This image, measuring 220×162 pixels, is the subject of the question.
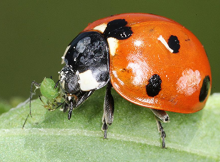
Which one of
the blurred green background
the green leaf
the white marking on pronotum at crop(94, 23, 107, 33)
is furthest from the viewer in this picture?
the blurred green background

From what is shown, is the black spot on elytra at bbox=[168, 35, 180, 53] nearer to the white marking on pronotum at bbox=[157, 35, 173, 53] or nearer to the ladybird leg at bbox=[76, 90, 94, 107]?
the white marking on pronotum at bbox=[157, 35, 173, 53]

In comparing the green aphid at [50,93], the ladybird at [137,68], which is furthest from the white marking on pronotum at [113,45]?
the green aphid at [50,93]

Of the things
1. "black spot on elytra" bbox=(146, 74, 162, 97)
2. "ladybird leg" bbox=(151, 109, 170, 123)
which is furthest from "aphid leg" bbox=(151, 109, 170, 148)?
"black spot on elytra" bbox=(146, 74, 162, 97)

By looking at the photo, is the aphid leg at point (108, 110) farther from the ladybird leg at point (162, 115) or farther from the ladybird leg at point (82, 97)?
the ladybird leg at point (162, 115)

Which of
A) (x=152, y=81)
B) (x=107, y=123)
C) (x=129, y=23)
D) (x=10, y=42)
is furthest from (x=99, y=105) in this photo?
(x=10, y=42)

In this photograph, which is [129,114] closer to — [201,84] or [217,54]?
[201,84]

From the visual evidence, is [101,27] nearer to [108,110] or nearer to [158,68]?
[158,68]

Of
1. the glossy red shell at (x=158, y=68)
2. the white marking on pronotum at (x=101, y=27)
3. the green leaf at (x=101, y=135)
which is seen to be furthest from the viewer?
the white marking on pronotum at (x=101, y=27)

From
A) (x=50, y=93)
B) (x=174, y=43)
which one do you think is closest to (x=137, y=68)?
(x=174, y=43)
